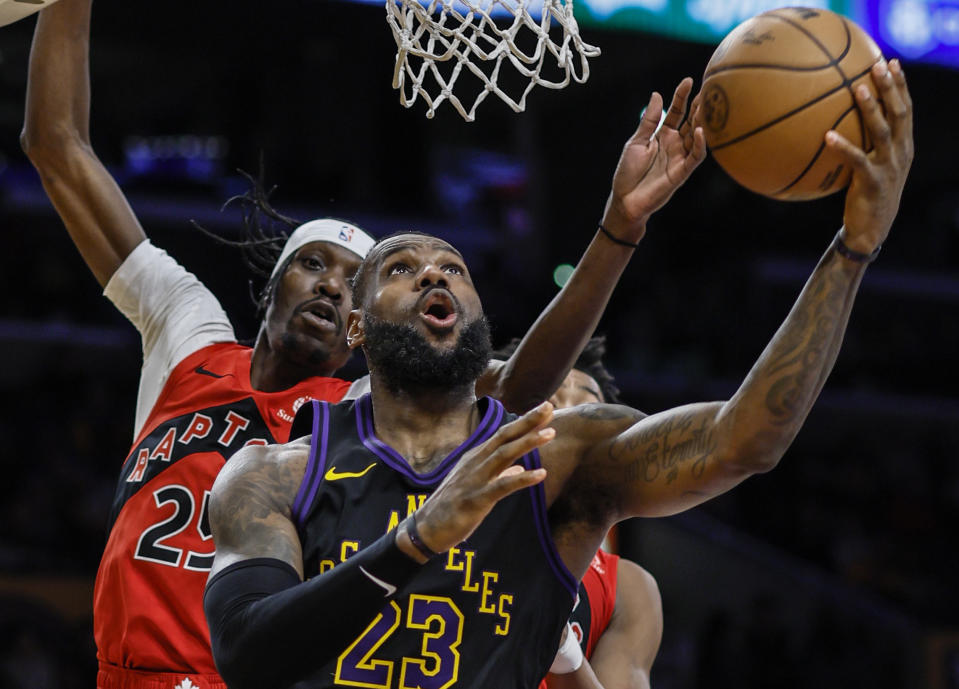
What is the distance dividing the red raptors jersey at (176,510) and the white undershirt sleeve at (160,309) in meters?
0.08

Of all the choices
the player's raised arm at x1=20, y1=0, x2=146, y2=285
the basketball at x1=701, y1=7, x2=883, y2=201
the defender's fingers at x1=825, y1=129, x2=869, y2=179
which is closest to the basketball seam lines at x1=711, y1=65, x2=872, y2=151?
the basketball at x1=701, y1=7, x2=883, y2=201

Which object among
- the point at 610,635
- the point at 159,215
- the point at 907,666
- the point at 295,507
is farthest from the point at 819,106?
the point at 159,215

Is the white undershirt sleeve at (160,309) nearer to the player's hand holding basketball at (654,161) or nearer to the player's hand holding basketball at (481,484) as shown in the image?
the player's hand holding basketball at (654,161)

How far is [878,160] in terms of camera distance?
2.34 m

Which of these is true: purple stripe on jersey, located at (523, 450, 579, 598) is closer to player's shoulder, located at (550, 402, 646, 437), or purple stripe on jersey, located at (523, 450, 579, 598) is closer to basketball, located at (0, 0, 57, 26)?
player's shoulder, located at (550, 402, 646, 437)

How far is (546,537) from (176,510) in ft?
4.07

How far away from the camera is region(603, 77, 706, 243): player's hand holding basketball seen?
3053 mm

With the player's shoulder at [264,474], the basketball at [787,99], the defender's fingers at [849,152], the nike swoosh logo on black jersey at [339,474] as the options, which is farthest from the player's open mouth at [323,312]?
the defender's fingers at [849,152]

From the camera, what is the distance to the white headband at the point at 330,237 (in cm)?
397

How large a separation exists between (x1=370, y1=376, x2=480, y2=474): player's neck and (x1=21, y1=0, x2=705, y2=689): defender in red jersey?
0.62 meters

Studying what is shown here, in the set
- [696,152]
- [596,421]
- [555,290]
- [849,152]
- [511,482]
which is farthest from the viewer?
[555,290]

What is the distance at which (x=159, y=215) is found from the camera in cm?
1144

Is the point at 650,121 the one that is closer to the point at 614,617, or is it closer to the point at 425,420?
the point at 425,420

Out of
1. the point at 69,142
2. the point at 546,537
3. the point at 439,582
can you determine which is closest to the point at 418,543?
the point at 439,582
